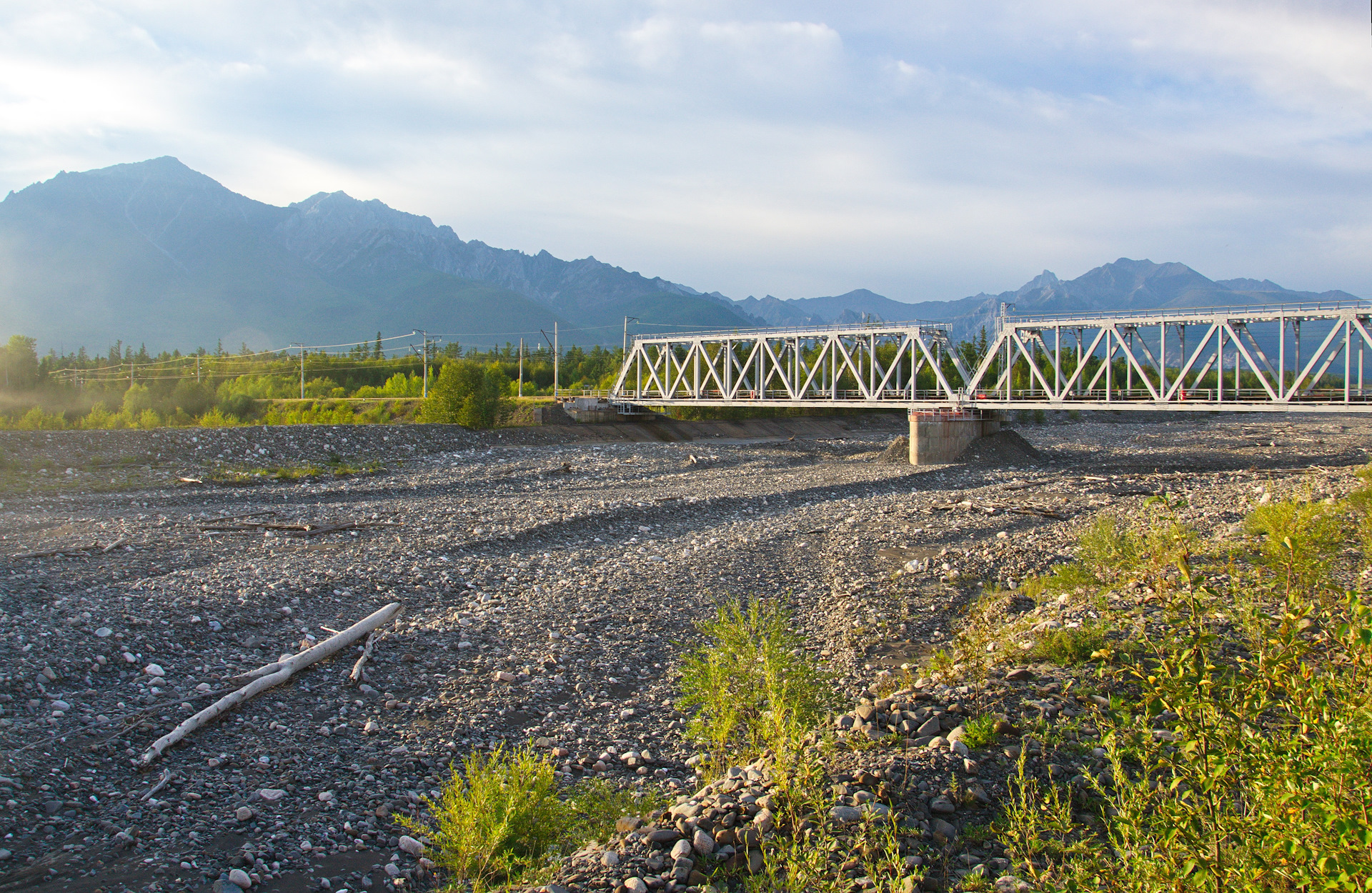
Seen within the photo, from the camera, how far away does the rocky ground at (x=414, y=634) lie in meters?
6.98

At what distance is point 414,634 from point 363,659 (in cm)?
175

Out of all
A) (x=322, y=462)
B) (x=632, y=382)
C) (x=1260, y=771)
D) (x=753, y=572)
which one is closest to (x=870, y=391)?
(x=322, y=462)

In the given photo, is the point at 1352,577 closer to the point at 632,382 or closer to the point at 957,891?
the point at 957,891

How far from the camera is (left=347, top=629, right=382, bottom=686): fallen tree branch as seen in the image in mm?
10906

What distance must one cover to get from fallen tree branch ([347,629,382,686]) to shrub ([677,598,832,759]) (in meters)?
4.99

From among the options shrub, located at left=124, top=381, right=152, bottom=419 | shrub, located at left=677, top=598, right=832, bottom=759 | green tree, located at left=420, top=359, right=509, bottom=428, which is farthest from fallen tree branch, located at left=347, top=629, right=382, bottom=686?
shrub, located at left=124, top=381, right=152, bottom=419

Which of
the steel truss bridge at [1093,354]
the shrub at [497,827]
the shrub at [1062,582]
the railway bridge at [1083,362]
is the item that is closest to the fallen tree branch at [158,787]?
the shrub at [497,827]

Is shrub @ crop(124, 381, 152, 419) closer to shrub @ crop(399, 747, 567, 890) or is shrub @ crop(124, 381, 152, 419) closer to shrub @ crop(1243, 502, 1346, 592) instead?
shrub @ crop(399, 747, 567, 890)

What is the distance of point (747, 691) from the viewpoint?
880 centimetres

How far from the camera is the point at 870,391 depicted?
56969mm

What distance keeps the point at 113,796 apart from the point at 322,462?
35.3m

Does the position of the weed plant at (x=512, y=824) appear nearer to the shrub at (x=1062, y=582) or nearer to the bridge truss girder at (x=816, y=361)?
the shrub at (x=1062, y=582)

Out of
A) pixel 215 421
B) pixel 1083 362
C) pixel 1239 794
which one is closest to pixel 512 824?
pixel 1239 794

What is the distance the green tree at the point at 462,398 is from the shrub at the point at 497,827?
170 ft
